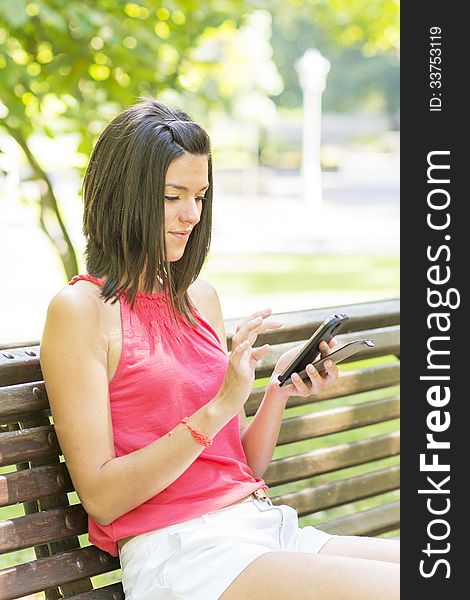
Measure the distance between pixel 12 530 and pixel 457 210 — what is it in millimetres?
1311

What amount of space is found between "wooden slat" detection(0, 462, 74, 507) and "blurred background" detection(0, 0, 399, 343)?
0.62 m

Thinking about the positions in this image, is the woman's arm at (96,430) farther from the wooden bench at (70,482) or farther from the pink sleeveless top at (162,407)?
the wooden bench at (70,482)

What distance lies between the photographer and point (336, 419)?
3.59 meters

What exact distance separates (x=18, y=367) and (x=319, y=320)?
112cm

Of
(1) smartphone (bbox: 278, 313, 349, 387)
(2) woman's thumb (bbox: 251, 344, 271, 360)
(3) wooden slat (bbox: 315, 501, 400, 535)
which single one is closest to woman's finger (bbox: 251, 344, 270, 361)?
(2) woman's thumb (bbox: 251, 344, 271, 360)

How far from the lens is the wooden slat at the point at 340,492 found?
11.3 feet

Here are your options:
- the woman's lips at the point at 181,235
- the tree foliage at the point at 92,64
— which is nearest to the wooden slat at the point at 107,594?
the woman's lips at the point at 181,235

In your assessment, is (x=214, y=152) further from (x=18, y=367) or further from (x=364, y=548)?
(x=364, y=548)

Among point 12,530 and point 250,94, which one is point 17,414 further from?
point 250,94

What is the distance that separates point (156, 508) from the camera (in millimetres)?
A: 2574

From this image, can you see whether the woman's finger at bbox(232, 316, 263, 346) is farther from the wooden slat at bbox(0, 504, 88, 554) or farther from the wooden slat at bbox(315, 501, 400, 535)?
the wooden slat at bbox(315, 501, 400, 535)

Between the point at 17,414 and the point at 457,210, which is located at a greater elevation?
the point at 457,210

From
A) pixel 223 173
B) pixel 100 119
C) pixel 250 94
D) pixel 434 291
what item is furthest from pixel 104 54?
pixel 223 173

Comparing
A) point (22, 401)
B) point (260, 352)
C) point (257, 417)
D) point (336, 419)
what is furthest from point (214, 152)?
point (22, 401)
